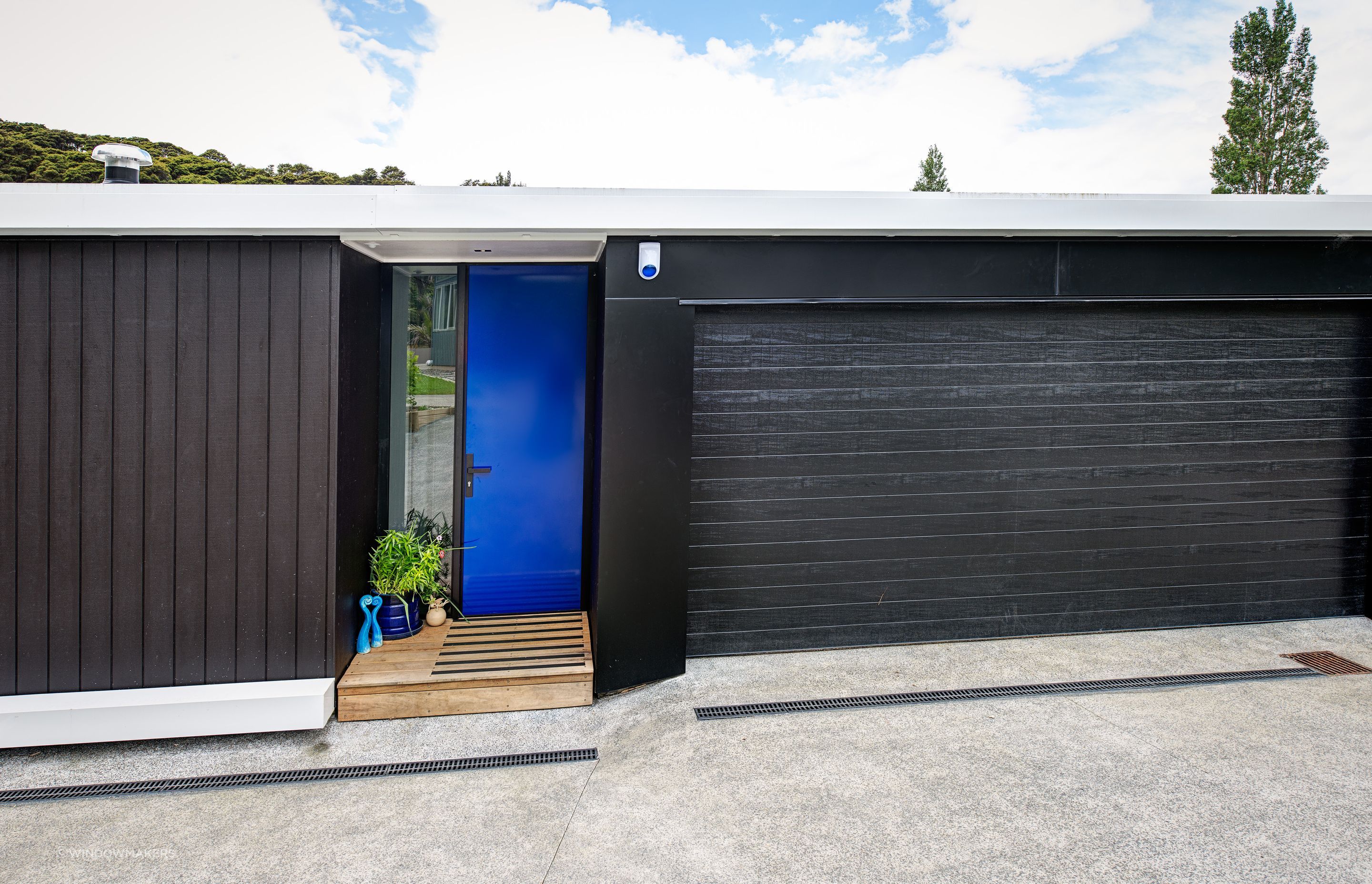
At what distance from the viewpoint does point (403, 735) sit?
336 centimetres

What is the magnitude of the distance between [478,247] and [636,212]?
3.13 feet

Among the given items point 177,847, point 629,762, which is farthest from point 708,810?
point 177,847

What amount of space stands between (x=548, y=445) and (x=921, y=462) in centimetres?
221

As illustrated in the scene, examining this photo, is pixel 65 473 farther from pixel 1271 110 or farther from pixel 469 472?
pixel 1271 110

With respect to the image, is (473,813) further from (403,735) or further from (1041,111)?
(1041,111)

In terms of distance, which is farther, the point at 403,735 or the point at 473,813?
the point at 403,735

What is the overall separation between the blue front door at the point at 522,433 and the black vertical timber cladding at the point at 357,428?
0.49 meters

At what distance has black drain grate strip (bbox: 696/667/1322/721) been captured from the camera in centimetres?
359

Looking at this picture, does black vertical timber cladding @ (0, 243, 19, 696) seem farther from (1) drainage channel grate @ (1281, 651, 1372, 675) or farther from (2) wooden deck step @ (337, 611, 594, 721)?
(1) drainage channel grate @ (1281, 651, 1372, 675)

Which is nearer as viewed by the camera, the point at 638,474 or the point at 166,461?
the point at 166,461

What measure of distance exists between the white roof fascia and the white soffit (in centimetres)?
7

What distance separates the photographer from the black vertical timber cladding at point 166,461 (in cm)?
325

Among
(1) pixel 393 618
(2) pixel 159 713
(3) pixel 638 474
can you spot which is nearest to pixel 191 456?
(2) pixel 159 713

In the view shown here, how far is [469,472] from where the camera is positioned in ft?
14.4
